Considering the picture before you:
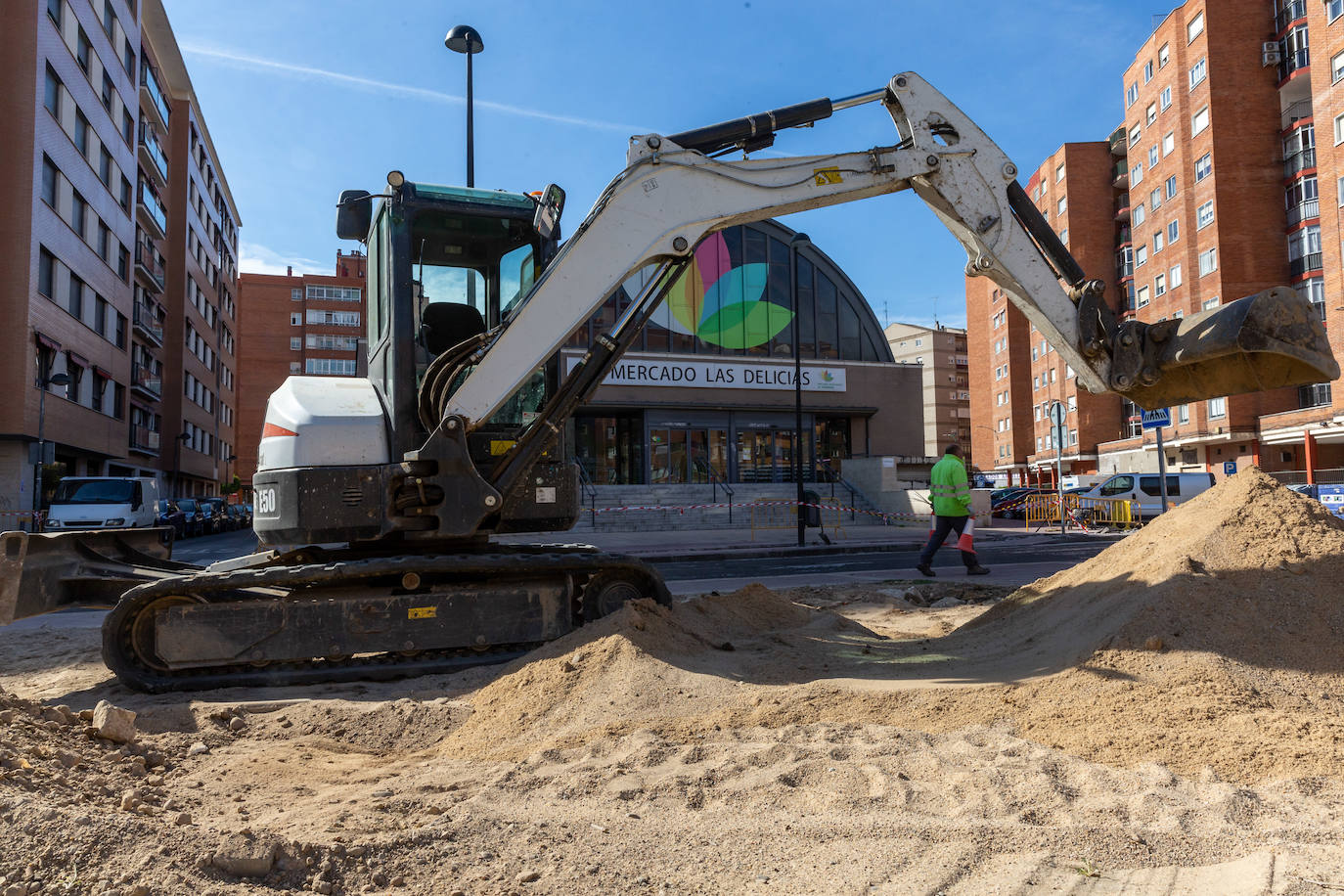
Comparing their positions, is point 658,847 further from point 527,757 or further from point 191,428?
point 191,428

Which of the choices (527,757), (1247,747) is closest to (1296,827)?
(1247,747)

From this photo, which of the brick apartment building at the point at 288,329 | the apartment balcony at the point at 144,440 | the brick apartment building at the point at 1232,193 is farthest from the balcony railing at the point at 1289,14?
the brick apartment building at the point at 288,329

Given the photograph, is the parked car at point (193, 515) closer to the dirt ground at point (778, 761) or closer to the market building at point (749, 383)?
the market building at point (749, 383)

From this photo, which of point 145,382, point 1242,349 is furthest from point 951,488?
point 145,382

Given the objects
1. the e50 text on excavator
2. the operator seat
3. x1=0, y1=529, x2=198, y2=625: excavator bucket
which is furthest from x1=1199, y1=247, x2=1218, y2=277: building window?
x1=0, y1=529, x2=198, y2=625: excavator bucket

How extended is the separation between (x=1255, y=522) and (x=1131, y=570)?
856 millimetres

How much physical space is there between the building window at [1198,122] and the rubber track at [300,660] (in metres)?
53.9

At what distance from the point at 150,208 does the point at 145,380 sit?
9.31m

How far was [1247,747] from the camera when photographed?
3.86 metres

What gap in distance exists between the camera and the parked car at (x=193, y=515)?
31703 millimetres

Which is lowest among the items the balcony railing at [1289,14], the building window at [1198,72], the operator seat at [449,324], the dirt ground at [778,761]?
the dirt ground at [778,761]

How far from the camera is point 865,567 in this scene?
48.8 feet

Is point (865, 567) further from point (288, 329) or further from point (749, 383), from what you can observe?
point (288, 329)

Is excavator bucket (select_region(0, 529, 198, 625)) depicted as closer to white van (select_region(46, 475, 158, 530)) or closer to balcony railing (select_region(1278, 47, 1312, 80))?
white van (select_region(46, 475, 158, 530))
